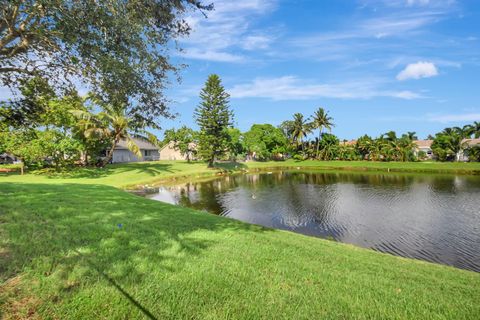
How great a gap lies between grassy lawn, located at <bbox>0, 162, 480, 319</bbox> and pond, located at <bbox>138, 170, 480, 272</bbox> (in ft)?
19.2

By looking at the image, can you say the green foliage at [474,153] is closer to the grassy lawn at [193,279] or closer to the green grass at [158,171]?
the green grass at [158,171]

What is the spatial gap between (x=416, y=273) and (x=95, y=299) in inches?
258

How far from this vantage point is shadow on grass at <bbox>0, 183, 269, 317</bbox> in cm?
436

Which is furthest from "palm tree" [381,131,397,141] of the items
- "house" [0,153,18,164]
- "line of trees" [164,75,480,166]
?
"house" [0,153,18,164]

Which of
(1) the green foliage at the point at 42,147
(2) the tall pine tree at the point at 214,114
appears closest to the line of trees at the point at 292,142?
(2) the tall pine tree at the point at 214,114

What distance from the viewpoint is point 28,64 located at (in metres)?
6.01

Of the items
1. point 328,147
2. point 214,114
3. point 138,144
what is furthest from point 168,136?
point 328,147

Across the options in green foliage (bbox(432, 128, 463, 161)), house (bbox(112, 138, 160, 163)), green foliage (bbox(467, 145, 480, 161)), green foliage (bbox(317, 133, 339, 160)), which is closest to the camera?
green foliage (bbox(467, 145, 480, 161))

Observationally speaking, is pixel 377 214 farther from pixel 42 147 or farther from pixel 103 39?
pixel 42 147

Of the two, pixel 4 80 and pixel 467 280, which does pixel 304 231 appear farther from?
pixel 4 80

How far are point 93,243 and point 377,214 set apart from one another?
17051mm

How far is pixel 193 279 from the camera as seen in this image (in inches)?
174

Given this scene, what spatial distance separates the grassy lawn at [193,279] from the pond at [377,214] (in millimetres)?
5840

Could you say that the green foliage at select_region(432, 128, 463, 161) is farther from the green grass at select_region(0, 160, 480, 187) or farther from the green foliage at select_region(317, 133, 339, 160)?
the green foliage at select_region(317, 133, 339, 160)
